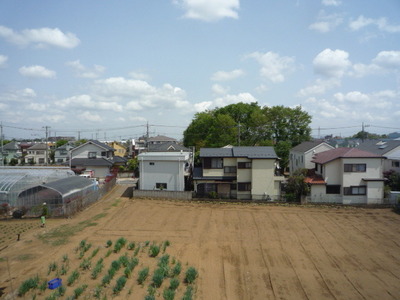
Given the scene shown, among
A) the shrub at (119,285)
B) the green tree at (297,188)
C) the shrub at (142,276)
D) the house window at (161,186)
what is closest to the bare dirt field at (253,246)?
the shrub at (119,285)

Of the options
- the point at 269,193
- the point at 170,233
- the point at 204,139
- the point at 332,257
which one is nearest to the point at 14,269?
the point at 170,233

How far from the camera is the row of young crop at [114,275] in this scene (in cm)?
1047

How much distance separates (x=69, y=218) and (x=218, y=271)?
41.3 feet

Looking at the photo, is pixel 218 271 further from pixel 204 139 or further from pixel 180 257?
pixel 204 139

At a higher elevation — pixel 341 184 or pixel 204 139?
pixel 204 139

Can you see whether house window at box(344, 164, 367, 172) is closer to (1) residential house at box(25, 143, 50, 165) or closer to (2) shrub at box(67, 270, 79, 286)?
(2) shrub at box(67, 270, 79, 286)

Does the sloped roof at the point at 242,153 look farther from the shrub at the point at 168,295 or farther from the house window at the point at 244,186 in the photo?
the shrub at the point at 168,295

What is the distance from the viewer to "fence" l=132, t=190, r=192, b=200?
26125 mm

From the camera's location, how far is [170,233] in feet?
57.2

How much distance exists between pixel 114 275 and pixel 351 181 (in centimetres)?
2066

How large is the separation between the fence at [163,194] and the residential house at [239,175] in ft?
4.00

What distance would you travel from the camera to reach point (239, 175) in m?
25.9

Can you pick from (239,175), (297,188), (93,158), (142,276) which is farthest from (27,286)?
(93,158)

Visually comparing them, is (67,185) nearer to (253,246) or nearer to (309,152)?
(253,246)
